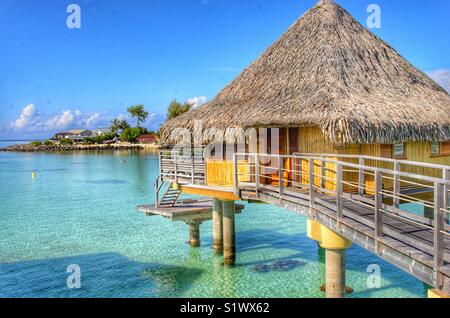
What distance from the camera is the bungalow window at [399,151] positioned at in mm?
11438

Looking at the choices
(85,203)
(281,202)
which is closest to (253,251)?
(281,202)

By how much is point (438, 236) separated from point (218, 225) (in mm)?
10656

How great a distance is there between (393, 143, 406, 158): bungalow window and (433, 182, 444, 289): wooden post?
7.15m

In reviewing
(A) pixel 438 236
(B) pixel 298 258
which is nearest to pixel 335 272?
(A) pixel 438 236

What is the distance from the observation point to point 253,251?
15.4 m

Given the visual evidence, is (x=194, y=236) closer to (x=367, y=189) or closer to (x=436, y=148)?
(x=367, y=189)

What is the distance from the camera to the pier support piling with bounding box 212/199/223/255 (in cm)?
1454

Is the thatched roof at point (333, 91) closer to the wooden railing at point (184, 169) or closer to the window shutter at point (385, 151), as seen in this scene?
the window shutter at point (385, 151)

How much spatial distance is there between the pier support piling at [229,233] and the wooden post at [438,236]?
9341 mm

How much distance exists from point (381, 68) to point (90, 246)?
42.0ft

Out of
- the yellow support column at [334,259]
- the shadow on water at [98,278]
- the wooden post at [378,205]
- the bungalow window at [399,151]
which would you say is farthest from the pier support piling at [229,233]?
the wooden post at [378,205]

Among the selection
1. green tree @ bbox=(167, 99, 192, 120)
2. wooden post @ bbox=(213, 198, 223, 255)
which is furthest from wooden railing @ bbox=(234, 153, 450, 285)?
green tree @ bbox=(167, 99, 192, 120)

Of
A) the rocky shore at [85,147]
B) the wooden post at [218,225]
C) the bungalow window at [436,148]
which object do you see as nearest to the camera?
the bungalow window at [436,148]

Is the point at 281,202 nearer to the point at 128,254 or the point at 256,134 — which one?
the point at 256,134
